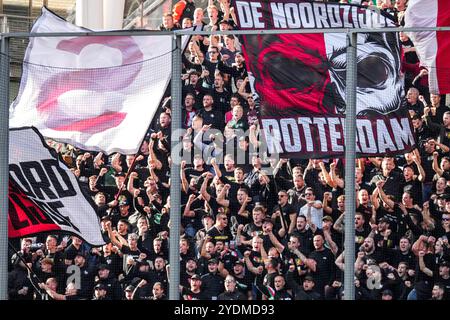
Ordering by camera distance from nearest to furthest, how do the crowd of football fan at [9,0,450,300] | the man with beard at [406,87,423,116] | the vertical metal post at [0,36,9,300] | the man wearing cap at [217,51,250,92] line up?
the crowd of football fan at [9,0,450,300], the man with beard at [406,87,423,116], the man wearing cap at [217,51,250,92], the vertical metal post at [0,36,9,300]

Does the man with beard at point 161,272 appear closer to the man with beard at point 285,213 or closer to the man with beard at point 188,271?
the man with beard at point 188,271

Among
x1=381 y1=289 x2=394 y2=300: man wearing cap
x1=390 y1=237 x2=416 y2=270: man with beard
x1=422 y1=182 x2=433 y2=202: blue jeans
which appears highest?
x1=422 y1=182 x2=433 y2=202: blue jeans

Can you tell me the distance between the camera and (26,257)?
29.7ft

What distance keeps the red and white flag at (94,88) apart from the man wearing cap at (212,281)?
1.25 m

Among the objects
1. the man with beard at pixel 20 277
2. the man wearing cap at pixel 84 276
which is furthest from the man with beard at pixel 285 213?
the man with beard at pixel 20 277

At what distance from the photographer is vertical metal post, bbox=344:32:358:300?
8.52 metres

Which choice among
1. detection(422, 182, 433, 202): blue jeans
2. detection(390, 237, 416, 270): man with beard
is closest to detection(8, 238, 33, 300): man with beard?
detection(390, 237, 416, 270): man with beard

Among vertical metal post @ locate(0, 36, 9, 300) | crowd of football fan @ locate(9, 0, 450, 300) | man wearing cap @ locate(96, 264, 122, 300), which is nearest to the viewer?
crowd of football fan @ locate(9, 0, 450, 300)

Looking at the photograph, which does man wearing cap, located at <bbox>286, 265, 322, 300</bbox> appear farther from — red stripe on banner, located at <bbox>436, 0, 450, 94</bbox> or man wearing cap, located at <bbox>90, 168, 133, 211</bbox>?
red stripe on banner, located at <bbox>436, 0, 450, 94</bbox>

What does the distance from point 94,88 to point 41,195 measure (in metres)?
1.07

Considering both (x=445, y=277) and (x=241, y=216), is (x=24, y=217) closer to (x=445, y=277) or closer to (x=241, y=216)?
(x=241, y=216)

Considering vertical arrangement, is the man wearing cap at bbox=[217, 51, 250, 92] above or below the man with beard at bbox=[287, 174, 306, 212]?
above

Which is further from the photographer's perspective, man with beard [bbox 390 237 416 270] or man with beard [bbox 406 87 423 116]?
man with beard [bbox 406 87 423 116]
